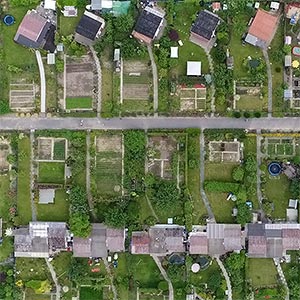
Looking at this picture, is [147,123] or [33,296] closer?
[147,123]

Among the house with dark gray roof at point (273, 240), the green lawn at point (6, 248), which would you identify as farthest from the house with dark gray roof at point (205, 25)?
the green lawn at point (6, 248)

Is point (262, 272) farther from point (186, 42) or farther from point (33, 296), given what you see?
point (186, 42)

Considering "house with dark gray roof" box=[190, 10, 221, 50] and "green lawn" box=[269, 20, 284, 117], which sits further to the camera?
"green lawn" box=[269, 20, 284, 117]

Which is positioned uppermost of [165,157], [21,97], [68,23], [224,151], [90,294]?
[68,23]

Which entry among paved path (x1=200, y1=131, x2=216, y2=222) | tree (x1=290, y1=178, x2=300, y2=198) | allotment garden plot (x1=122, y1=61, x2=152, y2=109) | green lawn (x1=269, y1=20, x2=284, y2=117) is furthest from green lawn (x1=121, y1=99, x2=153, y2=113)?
tree (x1=290, y1=178, x2=300, y2=198)

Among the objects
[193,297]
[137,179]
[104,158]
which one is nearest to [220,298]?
[193,297]

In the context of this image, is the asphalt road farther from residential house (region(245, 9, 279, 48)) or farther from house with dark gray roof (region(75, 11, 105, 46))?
house with dark gray roof (region(75, 11, 105, 46))

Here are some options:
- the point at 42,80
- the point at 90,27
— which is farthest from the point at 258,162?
the point at 42,80
